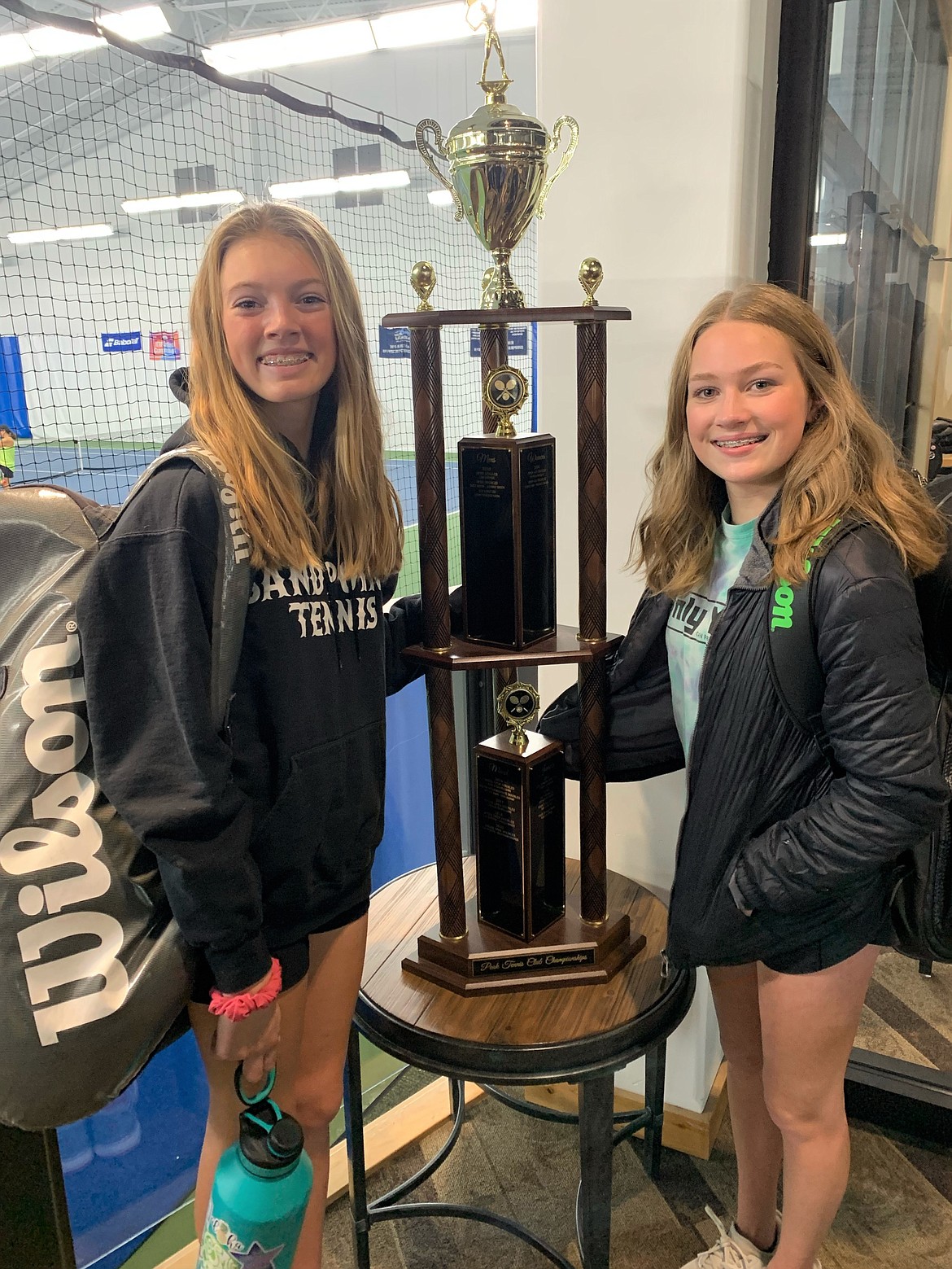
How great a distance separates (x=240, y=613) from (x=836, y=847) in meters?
0.73

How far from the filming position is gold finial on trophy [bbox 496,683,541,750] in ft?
4.56

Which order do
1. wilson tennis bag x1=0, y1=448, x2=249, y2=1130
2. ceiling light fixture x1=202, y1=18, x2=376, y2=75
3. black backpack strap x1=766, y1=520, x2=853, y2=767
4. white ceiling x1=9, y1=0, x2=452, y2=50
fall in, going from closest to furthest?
wilson tennis bag x1=0, y1=448, x2=249, y2=1130 → black backpack strap x1=766, y1=520, x2=853, y2=767 → white ceiling x1=9, y1=0, x2=452, y2=50 → ceiling light fixture x1=202, y1=18, x2=376, y2=75

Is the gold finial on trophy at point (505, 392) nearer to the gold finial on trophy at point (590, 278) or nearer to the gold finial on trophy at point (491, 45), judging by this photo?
the gold finial on trophy at point (590, 278)

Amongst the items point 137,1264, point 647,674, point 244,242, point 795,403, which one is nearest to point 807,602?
point 795,403

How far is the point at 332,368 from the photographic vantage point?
1.16 m

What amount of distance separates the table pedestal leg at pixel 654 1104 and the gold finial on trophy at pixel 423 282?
1.38 meters

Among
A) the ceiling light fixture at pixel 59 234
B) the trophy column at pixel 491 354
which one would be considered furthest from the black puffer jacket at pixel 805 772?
the ceiling light fixture at pixel 59 234

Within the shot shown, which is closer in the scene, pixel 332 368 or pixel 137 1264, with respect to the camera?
pixel 332 368

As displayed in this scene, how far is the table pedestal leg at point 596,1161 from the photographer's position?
132 centimetres

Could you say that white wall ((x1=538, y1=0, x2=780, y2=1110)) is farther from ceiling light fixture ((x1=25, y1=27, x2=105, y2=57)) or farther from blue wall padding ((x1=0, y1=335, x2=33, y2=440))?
ceiling light fixture ((x1=25, y1=27, x2=105, y2=57))

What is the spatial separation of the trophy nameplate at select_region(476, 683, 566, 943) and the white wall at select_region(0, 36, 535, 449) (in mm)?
479

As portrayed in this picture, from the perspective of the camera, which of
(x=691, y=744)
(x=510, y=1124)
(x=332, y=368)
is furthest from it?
(x=510, y=1124)

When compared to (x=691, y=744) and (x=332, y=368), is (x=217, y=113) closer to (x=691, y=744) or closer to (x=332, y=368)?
(x=332, y=368)

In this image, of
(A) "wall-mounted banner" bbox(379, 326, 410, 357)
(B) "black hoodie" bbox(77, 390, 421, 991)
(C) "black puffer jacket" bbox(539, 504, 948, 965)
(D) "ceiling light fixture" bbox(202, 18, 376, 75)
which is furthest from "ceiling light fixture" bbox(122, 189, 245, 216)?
(D) "ceiling light fixture" bbox(202, 18, 376, 75)
